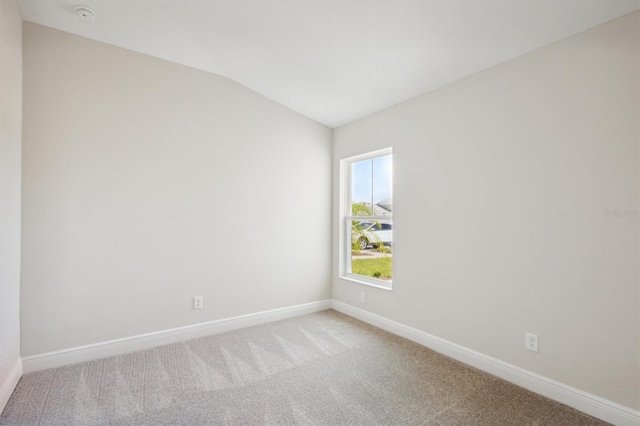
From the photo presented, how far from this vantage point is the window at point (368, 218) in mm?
3404

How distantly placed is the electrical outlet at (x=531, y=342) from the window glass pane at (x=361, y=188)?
6.16ft

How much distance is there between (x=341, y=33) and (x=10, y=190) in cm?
247

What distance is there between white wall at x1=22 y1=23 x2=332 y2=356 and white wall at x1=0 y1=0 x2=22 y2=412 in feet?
0.45

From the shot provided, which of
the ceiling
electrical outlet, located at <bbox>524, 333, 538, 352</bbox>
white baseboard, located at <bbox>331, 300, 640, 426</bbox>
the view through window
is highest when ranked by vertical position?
the ceiling

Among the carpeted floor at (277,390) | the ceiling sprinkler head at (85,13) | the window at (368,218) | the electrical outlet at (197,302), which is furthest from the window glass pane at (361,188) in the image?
the ceiling sprinkler head at (85,13)

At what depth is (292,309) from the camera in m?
3.66

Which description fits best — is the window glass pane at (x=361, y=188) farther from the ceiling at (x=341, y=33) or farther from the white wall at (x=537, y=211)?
the ceiling at (x=341, y=33)

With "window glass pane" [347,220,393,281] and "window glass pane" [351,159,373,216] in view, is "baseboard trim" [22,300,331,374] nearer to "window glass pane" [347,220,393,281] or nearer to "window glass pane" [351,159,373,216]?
"window glass pane" [347,220,393,281]

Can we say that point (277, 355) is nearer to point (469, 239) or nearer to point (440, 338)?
point (440, 338)

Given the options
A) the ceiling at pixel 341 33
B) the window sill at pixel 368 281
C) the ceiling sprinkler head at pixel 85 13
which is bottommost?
the window sill at pixel 368 281

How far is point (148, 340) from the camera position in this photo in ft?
9.12

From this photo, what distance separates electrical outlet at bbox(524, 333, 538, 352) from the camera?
2127mm

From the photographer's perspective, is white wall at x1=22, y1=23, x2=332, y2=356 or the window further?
the window

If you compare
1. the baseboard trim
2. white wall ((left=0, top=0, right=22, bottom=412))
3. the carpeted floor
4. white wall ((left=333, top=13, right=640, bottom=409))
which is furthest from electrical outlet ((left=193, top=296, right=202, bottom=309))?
white wall ((left=333, top=13, right=640, bottom=409))
